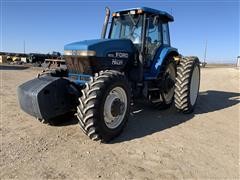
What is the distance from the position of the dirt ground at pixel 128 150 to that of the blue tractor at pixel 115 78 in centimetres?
39

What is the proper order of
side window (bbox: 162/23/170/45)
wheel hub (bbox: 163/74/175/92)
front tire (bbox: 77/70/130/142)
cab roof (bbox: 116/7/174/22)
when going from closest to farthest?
1. front tire (bbox: 77/70/130/142)
2. cab roof (bbox: 116/7/174/22)
3. wheel hub (bbox: 163/74/175/92)
4. side window (bbox: 162/23/170/45)

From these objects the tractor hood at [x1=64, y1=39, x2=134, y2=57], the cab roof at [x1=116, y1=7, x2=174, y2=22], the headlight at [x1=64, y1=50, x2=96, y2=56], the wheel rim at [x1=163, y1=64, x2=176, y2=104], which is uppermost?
the cab roof at [x1=116, y1=7, x2=174, y2=22]

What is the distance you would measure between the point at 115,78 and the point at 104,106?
0.52m

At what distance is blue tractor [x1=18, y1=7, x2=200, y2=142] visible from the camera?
4629 mm

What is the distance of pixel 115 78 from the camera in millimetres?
4824

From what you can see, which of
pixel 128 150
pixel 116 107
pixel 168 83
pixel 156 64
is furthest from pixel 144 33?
pixel 128 150

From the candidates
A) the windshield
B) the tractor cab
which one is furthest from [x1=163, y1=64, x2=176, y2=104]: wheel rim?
the windshield

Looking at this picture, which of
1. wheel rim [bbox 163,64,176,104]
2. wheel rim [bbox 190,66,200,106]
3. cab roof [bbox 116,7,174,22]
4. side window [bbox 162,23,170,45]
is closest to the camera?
cab roof [bbox 116,7,174,22]

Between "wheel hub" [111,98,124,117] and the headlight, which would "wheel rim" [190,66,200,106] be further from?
the headlight

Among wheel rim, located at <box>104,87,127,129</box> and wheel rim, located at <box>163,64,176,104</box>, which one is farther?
wheel rim, located at <box>163,64,176,104</box>

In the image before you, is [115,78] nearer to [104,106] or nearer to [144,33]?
[104,106]

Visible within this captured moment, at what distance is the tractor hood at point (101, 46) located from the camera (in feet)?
17.4

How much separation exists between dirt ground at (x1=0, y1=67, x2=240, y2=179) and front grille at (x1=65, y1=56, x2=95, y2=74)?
3.61ft

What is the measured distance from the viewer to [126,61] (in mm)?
6246
